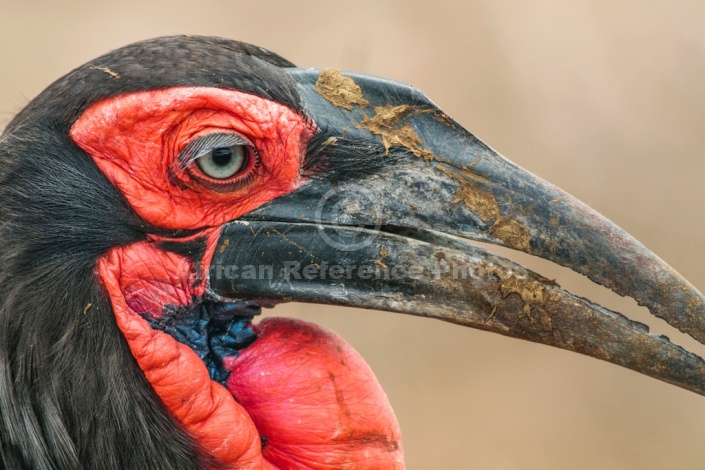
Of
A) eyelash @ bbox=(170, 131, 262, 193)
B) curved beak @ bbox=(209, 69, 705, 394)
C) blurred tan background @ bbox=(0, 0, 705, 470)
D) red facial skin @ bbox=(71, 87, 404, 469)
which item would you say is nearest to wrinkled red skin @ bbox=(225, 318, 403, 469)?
red facial skin @ bbox=(71, 87, 404, 469)

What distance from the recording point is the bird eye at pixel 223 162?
9.49 feet

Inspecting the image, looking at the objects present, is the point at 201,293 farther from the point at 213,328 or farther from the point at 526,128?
the point at 526,128

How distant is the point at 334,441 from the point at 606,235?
1.13 meters

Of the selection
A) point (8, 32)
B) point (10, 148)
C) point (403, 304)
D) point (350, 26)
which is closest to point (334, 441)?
point (403, 304)

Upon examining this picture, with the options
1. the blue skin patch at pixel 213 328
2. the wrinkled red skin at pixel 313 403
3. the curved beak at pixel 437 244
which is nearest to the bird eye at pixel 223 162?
the curved beak at pixel 437 244

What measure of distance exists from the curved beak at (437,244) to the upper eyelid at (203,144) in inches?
10.1

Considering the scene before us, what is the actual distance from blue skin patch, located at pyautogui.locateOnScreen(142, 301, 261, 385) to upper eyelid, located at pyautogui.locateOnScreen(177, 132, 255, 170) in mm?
508

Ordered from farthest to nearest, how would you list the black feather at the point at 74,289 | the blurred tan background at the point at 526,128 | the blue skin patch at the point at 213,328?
the blurred tan background at the point at 526,128 → the blue skin patch at the point at 213,328 → the black feather at the point at 74,289

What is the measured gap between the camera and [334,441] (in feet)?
10.00

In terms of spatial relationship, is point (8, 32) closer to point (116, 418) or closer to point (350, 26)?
point (350, 26)

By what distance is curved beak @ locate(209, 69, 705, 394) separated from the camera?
2.85 meters

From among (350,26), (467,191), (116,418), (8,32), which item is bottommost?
(116,418)

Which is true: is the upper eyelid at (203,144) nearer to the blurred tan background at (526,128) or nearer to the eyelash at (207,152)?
the eyelash at (207,152)

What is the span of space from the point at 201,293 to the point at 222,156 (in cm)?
47
